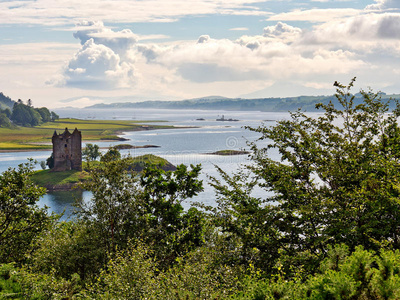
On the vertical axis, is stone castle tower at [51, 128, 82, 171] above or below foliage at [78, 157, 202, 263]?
below

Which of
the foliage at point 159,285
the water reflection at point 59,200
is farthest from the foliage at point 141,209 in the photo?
the water reflection at point 59,200

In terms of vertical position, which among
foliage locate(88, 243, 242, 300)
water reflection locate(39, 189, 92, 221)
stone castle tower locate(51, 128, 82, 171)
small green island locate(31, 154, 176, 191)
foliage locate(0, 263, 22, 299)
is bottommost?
water reflection locate(39, 189, 92, 221)

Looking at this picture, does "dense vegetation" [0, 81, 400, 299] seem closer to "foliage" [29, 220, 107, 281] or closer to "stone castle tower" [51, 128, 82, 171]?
"foliage" [29, 220, 107, 281]

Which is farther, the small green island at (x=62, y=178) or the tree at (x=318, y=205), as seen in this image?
the small green island at (x=62, y=178)

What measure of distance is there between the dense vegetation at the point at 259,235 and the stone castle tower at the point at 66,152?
115151 mm

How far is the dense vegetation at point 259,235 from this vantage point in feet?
50.3

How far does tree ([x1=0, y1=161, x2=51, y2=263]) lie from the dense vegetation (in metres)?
0.08

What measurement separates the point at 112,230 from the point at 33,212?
528cm

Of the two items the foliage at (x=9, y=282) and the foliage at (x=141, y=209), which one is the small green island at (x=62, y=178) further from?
the foliage at (x=9, y=282)

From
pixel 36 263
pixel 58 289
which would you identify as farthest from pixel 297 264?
pixel 36 263

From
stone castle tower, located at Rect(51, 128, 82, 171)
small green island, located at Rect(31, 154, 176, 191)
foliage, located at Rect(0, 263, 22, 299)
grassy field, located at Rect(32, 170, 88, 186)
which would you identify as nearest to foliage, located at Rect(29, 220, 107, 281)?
foliage, located at Rect(0, 263, 22, 299)

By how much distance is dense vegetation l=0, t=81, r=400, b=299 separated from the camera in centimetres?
1534

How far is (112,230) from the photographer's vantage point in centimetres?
2727

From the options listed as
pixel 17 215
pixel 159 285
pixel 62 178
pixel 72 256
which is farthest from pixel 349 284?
pixel 62 178
